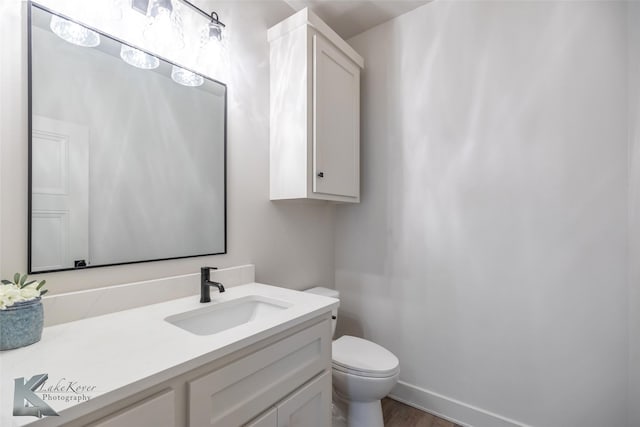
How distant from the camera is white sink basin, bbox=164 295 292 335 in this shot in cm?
108

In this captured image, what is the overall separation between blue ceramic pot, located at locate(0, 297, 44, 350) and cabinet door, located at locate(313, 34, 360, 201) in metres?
1.15

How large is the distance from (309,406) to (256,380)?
0.30 m

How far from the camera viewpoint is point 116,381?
1.98ft

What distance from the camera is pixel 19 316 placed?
28.7 inches

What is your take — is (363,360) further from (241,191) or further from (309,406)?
(241,191)

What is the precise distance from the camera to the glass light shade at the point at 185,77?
1.27 m

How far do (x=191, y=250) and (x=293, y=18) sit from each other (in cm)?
131

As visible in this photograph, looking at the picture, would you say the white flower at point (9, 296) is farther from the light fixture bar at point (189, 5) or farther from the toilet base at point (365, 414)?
the toilet base at point (365, 414)

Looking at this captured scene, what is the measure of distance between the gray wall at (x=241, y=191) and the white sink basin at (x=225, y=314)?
0.25m

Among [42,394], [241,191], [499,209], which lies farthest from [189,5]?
[499,209]

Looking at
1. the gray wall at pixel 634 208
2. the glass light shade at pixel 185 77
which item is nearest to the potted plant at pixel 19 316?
the glass light shade at pixel 185 77

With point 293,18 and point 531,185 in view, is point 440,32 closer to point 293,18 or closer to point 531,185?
point 293,18

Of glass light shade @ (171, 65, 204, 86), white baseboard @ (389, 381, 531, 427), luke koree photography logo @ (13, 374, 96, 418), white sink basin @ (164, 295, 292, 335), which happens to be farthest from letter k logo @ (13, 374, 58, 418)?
white baseboard @ (389, 381, 531, 427)

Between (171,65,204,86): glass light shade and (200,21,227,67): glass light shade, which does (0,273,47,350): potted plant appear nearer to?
(171,65,204,86): glass light shade
